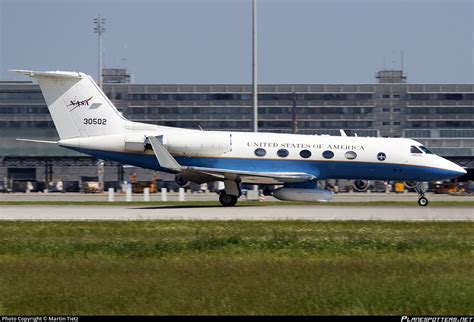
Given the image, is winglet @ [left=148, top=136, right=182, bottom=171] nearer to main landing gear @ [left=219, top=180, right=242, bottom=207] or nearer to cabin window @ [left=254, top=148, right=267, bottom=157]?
main landing gear @ [left=219, top=180, right=242, bottom=207]

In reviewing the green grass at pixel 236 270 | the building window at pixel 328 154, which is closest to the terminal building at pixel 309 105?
the building window at pixel 328 154

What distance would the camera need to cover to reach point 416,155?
1478 inches

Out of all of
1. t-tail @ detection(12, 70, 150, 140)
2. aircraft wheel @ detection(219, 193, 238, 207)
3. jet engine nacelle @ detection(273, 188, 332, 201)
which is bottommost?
aircraft wheel @ detection(219, 193, 238, 207)

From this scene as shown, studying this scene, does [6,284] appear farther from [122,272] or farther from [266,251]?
[266,251]

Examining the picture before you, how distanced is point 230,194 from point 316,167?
11.9 feet

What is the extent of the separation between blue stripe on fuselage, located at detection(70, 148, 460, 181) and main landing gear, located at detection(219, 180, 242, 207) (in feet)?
2.10

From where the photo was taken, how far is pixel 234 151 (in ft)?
120

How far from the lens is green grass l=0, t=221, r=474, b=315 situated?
493 inches

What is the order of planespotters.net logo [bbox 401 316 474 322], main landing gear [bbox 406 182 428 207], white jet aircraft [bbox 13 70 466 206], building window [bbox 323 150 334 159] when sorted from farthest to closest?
main landing gear [bbox 406 182 428 207]
building window [bbox 323 150 334 159]
white jet aircraft [bbox 13 70 466 206]
planespotters.net logo [bbox 401 316 474 322]

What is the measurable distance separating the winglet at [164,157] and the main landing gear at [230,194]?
2.52 meters

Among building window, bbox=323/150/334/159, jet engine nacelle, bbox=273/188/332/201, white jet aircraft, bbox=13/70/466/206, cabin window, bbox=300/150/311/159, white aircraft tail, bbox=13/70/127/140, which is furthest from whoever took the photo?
white aircraft tail, bbox=13/70/127/140

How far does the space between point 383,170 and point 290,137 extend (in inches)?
159

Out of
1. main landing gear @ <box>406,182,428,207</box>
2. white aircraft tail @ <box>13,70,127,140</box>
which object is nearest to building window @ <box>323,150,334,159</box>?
main landing gear @ <box>406,182,428,207</box>

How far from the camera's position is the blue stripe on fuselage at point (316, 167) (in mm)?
36562
